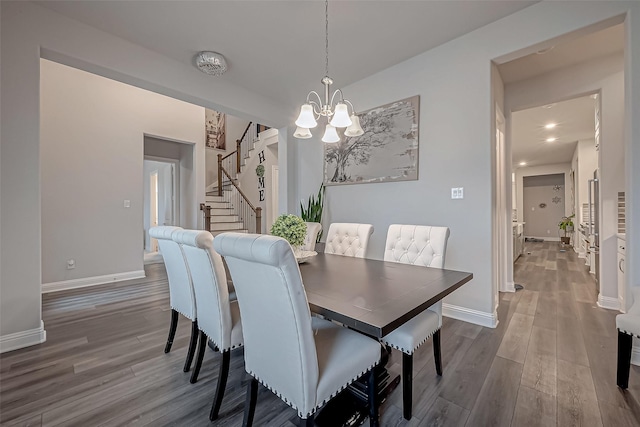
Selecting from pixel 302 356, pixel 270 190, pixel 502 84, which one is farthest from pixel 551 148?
pixel 302 356

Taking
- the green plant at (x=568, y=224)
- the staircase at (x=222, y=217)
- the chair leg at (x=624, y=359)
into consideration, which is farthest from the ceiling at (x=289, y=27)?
the green plant at (x=568, y=224)

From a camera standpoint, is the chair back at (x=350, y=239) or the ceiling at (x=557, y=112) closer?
the chair back at (x=350, y=239)

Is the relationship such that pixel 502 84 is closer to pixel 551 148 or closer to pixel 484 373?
pixel 484 373

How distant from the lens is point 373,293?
1213 millimetres

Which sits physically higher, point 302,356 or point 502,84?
point 502,84

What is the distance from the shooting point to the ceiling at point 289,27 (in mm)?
2186

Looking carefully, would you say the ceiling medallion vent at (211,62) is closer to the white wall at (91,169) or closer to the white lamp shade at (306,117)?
the white lamp shade at (306,117)

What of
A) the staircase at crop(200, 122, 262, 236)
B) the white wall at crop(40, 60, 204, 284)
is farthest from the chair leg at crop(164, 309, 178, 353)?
the staircase at crop(200, 122, 262, 236)

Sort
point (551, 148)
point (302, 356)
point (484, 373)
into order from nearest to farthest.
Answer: point (302, 356) < point (484, 373) < point (551, 148)

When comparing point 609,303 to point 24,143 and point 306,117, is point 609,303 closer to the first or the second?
point 306,117

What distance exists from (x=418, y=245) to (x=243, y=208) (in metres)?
5.26

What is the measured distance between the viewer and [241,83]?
3.48 metres

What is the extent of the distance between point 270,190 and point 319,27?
4707 mm

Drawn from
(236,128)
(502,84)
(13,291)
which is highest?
(236,128)
